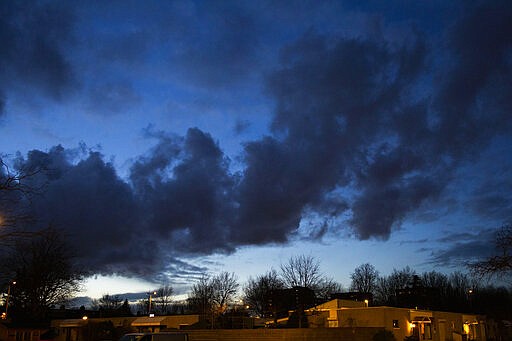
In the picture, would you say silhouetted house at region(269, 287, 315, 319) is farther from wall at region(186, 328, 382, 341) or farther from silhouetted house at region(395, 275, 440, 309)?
silhouetted house at region(395, 275, 440, 309)

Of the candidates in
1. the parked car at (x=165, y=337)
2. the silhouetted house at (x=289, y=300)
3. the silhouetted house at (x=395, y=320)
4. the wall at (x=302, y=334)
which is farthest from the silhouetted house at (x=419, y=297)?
the parked car at (x=165, y=337)

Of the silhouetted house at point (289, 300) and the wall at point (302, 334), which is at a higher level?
the silhouetted house at point (289, 300)

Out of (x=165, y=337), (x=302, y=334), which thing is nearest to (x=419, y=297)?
(x=302, y=334)

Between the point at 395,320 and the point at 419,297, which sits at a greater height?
the point at 419,297

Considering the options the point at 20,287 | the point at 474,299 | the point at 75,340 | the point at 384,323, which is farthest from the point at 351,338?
the point at 474,299

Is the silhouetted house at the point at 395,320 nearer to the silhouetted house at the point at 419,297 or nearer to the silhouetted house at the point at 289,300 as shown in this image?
the silhouetted house at the point at 289,300

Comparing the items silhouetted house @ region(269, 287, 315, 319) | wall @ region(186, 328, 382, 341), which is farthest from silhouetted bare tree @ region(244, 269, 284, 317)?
wall @ region(186, 328, 382, 341)

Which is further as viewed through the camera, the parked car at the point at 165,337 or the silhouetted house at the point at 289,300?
the silhouetted house at the point at 289,300

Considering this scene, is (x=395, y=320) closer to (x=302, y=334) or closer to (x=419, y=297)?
(x=302, y=334)

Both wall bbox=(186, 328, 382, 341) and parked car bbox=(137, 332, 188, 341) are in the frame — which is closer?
parked car bbox=(137, 332, 188, 341)

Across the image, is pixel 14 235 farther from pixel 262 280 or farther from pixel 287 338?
pixel 262 280

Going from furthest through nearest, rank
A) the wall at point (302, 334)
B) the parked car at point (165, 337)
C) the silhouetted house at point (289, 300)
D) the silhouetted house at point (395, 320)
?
1. the silhouetted house at point (289, 300)
2. the silhouetted house at point (395, 320)
3. the wall at point (302, 334)
4. the parked car at point (165, 337)

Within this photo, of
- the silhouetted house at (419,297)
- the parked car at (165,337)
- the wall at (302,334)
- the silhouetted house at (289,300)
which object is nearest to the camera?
the parked car at (165,337)

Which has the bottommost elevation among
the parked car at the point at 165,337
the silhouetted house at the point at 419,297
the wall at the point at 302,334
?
the wall at the point at 302,334
